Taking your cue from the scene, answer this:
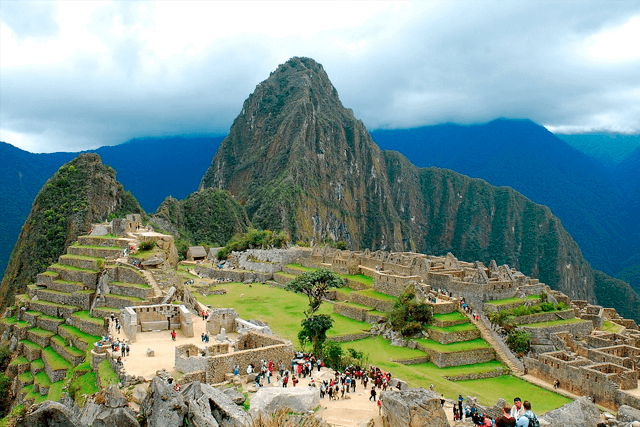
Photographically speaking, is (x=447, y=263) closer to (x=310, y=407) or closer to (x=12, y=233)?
(x=310, y=407)

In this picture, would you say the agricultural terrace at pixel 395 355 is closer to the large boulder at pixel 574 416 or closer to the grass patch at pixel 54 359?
the large boulder at pixel 574 416

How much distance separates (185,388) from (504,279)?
27.8 metres

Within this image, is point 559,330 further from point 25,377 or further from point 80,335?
point 25,377

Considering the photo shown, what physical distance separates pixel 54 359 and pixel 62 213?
47.3 m

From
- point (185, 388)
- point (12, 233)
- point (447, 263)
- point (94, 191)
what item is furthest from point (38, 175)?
point (185, 388)

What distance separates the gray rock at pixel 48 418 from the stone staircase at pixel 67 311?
13.9 m

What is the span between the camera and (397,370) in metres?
25.4

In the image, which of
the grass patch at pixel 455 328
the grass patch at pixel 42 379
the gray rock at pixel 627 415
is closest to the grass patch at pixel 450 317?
the grass patch at pixel 455 328

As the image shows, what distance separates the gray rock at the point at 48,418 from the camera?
9953 millimetres

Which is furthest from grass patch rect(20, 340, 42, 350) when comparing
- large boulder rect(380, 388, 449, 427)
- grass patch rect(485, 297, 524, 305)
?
grass patch rect(485, 297, 524, 305)

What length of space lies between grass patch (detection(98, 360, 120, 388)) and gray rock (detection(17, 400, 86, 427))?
13.7 feet

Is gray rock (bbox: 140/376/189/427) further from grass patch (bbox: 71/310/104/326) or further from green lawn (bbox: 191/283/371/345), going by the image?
green lawn (bbox: 191/283/371/345)

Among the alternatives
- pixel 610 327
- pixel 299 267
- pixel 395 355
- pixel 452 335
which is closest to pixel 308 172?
pixel 299 267

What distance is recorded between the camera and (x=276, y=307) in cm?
3788
